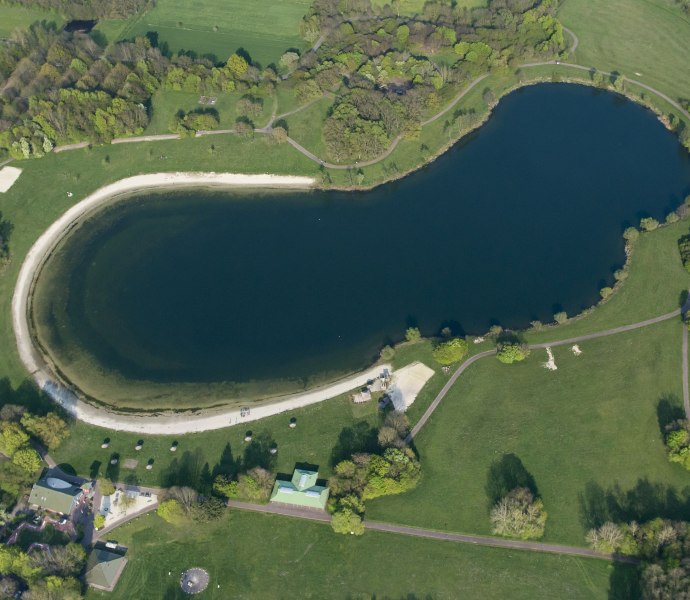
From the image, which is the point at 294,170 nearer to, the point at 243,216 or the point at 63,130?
the point at 243,216

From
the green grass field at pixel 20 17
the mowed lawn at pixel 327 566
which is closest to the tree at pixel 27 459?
the mowed lawn at pixel 327 566

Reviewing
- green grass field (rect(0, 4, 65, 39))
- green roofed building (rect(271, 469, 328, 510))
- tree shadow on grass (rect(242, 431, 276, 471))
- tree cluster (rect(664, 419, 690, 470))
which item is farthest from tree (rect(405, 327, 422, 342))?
green grass field (rect(0, 4, 65, 39))

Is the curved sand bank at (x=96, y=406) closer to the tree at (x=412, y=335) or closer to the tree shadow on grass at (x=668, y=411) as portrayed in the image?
the tree at (x=412, y=335)

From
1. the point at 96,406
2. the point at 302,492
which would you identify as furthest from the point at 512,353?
the point at 96,406

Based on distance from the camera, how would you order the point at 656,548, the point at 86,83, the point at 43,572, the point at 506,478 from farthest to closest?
the point at 86,83 → the point at 506,478 → the point at 43,572 → the point at 656,548

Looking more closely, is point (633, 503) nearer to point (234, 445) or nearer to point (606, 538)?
point (606, 538)
